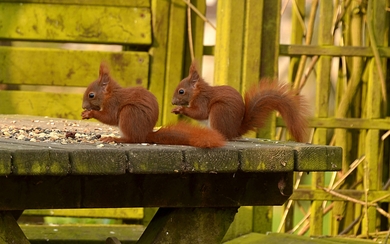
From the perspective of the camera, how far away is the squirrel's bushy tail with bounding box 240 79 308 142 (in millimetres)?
3234

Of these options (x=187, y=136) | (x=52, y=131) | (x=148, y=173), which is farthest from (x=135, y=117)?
(x=52, y=131)

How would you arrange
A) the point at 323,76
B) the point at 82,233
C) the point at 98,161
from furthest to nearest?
the point at 82,233, the point at 323,76, the point at 98,161

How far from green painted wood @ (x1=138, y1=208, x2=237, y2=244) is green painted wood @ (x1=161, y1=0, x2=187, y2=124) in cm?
205

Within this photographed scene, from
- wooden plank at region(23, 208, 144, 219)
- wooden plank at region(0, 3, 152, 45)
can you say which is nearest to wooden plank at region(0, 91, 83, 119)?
wooden plank at region(0, 3, 152, 45)

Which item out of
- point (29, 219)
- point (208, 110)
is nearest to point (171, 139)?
point (208, 110)

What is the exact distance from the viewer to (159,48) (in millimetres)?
5047

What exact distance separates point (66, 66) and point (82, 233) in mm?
974

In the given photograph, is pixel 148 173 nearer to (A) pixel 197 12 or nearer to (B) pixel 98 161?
(B) pixel 98 161

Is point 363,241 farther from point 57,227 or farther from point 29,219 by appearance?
point 29,219

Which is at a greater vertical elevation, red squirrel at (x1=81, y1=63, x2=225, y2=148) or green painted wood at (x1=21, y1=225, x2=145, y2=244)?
red squirrel at (x1=81, y1=63, x2=225, y2=148)

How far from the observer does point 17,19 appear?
16.4ft

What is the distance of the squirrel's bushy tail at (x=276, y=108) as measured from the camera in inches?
127

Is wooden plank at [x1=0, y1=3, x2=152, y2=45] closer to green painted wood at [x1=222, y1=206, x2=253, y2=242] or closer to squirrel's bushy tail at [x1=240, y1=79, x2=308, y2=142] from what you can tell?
green painted wood at [x1=222, y1=206, x2=253, y2=242]

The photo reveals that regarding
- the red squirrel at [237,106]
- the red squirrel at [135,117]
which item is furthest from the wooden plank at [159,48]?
the red squirrel at [135,117]
